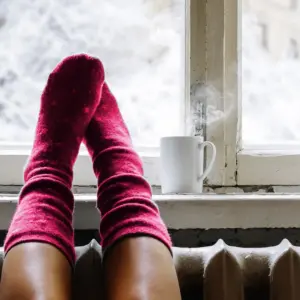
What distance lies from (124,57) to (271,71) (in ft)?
0.98

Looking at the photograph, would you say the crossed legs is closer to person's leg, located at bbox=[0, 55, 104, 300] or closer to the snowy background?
person's leg, located at bbox=[0, 55, 104, 300]

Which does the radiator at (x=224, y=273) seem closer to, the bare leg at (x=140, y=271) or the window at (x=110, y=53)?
the bare leg at (x=140, y=271)

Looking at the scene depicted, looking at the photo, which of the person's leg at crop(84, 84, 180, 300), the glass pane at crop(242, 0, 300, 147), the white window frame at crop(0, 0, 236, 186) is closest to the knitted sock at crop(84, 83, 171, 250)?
the person's leg at crop(84, 84, 180, 300)

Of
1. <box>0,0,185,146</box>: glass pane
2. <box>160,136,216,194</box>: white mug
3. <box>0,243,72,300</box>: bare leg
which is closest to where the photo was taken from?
<box>0,243,72,300</box>: bare leg

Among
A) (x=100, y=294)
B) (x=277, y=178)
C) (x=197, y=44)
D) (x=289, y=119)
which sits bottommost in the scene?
(x=100, y=294)

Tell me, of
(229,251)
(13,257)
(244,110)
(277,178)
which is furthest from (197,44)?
(13,257)

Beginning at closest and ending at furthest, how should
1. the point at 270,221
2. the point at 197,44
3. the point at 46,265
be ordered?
the point at 46,265 < the point at 270,221 < the point at 197,44

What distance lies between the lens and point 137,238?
0.76 meters

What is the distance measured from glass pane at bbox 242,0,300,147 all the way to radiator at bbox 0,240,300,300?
363 mm

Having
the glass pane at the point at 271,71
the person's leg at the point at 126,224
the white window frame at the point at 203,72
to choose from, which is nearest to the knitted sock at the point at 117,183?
the person's leg at the point at 126,224

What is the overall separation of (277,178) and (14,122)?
52cm

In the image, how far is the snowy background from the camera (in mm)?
1097

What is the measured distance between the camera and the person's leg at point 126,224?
708 millimetres

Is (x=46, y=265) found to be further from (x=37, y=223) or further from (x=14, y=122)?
(x=14, y=122)
